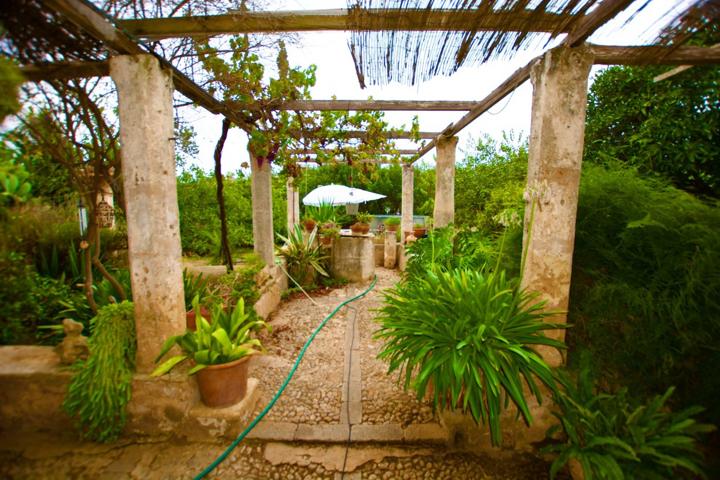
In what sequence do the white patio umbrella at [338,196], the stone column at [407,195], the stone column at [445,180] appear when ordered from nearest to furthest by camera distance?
the stone column at [445,180], the stone column at [407,195], the white patio umbrella at [338,196]

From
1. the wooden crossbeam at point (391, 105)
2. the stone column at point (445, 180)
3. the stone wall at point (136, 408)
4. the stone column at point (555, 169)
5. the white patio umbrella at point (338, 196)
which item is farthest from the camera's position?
the white patio umbrella at point (338, 196)

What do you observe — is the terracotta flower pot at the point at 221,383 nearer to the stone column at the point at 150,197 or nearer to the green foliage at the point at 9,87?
the stone column at the point at 150,197

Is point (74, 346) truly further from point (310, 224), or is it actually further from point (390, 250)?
point (390, 250)

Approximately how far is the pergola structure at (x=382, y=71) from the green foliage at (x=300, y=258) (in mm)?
3779

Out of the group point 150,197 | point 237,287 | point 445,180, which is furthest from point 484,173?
point 150,197

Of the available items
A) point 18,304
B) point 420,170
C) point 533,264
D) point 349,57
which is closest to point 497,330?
point 533,264

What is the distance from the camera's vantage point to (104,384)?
215cm

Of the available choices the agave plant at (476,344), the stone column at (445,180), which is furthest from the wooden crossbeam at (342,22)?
the stone column at (445,180)

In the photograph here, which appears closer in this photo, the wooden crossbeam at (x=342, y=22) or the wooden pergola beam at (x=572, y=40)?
the wooden pergola beam at (x=572, y=40)

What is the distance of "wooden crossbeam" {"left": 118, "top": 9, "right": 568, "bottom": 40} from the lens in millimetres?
1938

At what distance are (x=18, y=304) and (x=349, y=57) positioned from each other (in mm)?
3242

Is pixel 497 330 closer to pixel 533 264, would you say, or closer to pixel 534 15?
pixel 533 264

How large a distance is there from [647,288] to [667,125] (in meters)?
1.91

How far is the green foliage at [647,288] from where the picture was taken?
77.2 inches
